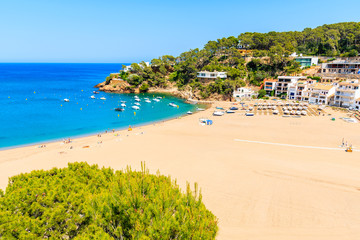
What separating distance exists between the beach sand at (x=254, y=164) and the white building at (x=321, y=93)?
50.3 ft

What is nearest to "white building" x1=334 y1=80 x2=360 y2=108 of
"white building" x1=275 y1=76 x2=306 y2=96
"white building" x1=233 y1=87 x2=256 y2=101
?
"white building" x1=275 y1=76 x2=306 y2=96

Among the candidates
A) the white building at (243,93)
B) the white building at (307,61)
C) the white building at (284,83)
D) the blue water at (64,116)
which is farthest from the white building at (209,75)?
the white building at (307,61)

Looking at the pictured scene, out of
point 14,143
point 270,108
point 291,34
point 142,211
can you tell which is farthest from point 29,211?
point 291,34

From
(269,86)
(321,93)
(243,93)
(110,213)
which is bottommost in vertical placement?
(110,213)

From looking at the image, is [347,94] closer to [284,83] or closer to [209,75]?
[284,83]

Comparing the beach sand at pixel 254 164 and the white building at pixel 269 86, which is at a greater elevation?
the white building at pixel 269 86

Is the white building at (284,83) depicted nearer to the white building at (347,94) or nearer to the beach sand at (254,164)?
the white building at (347,94)

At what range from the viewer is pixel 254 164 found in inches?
949

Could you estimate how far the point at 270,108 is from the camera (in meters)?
54.1

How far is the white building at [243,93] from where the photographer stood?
66.6 meters

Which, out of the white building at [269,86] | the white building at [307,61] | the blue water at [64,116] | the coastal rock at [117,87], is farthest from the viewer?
the coastal rock at [117,87]

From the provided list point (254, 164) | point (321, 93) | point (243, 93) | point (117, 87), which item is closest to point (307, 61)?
point (321, 93)

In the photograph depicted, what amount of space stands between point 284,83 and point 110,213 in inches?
2588

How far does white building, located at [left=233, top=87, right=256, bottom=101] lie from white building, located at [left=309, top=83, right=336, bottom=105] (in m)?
15.7
